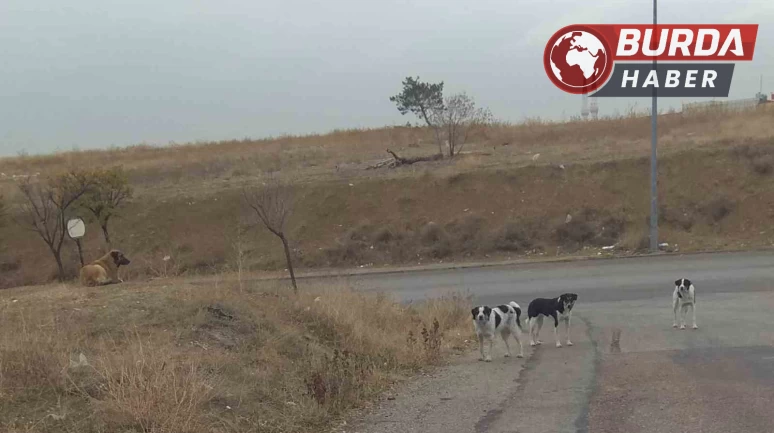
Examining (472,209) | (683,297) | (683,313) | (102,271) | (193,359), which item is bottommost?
(683,313)

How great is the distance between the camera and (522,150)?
3850 centimetres

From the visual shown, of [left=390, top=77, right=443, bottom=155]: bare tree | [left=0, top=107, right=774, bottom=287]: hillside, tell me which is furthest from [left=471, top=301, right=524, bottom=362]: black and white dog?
[left=390, top=77, right=443, bottom=155]: bare tree

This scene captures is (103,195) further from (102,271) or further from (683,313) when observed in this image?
(683,313)

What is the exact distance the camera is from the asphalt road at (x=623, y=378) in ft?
21.6

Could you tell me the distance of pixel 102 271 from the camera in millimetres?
13180

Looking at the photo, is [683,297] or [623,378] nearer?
[623,378]

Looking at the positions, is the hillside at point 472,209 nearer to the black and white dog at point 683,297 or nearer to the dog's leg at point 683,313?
the dog's leg at point 683,313

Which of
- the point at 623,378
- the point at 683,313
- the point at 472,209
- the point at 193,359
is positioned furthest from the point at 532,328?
the point at 472,209

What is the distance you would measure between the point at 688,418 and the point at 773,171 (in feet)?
86.4

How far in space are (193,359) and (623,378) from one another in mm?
4816

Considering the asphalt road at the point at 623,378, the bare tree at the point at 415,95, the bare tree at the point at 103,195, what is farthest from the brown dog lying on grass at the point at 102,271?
the bare tree at the point at 415,95

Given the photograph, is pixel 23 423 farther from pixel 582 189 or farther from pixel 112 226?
pixel 112 226

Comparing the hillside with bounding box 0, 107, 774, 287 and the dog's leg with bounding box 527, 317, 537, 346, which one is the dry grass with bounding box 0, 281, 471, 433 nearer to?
the dog's leg with bounding box 527, 317, 537, 346

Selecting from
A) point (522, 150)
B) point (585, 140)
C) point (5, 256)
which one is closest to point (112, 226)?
point (5, 256)
